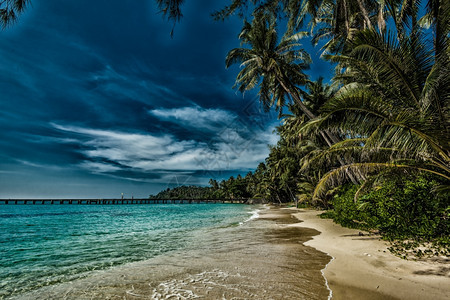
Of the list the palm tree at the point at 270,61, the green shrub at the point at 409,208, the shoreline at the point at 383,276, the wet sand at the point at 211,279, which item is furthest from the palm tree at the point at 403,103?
the palm tree at the point at 270,61

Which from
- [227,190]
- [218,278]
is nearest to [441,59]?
[218,278]

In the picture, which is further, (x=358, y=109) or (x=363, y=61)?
(x=363, y=61)

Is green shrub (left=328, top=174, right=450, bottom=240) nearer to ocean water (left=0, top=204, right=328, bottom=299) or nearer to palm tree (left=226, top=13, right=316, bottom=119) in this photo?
ocean water (left=0, top=204, right=328, bottom=299)

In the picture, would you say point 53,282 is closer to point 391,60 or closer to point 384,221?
point 384,221

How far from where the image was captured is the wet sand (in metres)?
3.17

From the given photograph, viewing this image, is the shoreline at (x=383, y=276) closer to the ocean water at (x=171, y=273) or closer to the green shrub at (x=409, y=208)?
the ocean water at (x=171, y=273)

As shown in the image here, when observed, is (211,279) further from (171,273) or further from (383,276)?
(383,276)

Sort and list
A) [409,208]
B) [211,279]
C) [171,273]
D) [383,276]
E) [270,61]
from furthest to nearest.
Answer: [270,61] < [409,208] < [171,273] < [211,279] < [383,276]

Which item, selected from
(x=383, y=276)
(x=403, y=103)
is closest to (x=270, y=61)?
(x=403, y=103)

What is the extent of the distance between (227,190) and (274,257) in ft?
283

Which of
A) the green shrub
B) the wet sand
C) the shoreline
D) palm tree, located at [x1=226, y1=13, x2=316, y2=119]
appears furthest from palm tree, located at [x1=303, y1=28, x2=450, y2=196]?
palm tree, located at [x1=226, y1=13, x2=316, y2=119]

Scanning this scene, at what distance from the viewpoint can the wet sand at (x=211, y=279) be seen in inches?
125

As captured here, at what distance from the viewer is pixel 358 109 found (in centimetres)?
434

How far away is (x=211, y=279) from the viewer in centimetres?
372
